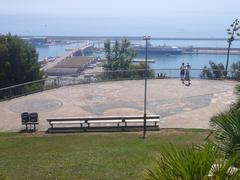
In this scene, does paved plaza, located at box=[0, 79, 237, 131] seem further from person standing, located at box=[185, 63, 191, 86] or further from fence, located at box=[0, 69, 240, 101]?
fence, located at box=[0, 69, 240, 101]

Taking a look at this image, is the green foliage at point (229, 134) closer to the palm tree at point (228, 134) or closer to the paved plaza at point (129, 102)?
the palm tree at point (228, 134)

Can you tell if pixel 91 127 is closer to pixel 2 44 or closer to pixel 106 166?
pixel 106 166

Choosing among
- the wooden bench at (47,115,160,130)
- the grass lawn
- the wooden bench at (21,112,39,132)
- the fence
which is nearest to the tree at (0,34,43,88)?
the fence

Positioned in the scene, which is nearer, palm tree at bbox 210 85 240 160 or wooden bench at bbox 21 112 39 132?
palm tree at bbox 210 85 240 160

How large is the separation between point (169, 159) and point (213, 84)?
72.7 ft

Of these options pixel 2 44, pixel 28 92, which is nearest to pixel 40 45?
pixel 2 44

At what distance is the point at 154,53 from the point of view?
136 metres

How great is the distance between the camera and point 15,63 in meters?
33.9

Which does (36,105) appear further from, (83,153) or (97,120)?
(83,153)

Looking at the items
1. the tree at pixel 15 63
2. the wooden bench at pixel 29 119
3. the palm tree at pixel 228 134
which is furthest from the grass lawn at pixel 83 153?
the tree at pixel 15 63

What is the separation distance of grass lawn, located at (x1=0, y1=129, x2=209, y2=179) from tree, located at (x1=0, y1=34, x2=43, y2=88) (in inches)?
688

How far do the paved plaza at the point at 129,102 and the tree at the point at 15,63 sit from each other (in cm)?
965

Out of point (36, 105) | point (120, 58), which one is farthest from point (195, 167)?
point (120, 58)

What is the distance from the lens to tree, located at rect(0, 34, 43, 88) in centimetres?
3291
